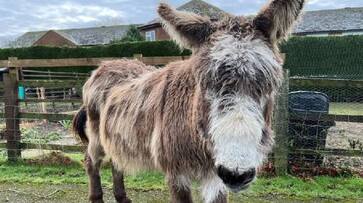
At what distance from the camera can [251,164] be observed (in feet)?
7.59

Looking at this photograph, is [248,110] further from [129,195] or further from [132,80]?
[129,195]

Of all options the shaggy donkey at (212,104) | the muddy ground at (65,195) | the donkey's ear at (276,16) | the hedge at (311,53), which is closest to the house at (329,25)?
the hedge at (311,53)

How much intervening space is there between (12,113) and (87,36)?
5740 cm

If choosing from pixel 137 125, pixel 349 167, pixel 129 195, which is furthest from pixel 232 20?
pixel 349 167

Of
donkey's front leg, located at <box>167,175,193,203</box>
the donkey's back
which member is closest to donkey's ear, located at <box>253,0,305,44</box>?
donkey's front leg, located at <box>167,175,193,203</box>

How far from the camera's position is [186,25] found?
9.35 ft

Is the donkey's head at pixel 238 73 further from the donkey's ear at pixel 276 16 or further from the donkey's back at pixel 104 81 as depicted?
the donkey's back at pixel 104 81

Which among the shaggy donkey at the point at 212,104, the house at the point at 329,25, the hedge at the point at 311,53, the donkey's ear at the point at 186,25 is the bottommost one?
the shaggy donkey at the point at 212,104

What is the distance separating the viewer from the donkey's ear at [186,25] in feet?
9.33

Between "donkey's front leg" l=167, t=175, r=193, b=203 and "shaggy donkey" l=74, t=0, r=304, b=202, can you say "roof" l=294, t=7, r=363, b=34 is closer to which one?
"shaggy donkey" l=74, t=0, r=304, b=202

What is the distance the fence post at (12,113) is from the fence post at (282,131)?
457cm

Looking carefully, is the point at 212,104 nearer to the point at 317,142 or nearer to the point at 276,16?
the point at 276,16

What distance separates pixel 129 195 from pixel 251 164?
3989 millimetres

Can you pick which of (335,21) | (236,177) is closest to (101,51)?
(236,177)
